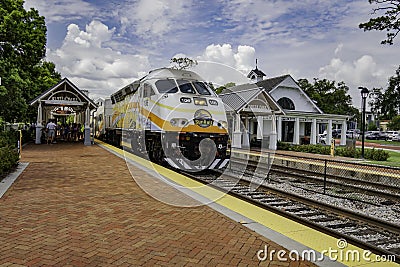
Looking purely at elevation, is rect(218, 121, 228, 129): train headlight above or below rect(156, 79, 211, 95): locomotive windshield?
below

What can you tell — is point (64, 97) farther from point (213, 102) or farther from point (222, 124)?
point (222, 124)

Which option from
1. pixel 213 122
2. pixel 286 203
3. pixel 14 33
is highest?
pixel 14 33

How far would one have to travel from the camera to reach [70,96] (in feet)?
78.7

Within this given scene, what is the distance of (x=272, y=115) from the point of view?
26.2 meters

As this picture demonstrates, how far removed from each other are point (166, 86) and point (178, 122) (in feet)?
5.23

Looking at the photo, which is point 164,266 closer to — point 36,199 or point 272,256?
point 272,256

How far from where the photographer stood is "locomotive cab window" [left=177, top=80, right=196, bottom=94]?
1212 cm

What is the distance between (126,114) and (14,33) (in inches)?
333

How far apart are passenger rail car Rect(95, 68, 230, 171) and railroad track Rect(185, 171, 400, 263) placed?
1.78m

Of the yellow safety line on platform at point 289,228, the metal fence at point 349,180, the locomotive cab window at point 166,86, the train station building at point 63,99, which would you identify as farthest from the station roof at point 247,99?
the yellow safety line on platform at point 289,228

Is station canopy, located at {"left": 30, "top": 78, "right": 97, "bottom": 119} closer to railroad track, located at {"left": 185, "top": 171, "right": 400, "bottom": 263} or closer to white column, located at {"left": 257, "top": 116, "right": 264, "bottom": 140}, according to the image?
white column, located at {"left": 257, "top": 116, "right": 264, "bottom": 140}

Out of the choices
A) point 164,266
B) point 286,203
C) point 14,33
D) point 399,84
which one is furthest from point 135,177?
point 399,84

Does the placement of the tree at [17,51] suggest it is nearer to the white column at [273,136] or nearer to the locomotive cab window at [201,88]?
the locomotive cab window at [201,88]

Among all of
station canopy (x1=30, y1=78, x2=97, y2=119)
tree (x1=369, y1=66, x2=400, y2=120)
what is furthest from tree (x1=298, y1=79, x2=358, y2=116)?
station canopy (x1=30, y1=78, x2=97, y2=119)
